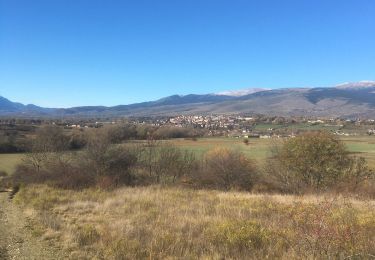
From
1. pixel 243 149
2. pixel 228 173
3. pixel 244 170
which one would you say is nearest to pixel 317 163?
pixel 244 170

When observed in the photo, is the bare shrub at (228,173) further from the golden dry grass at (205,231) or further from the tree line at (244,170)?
the golden dry grass at (205,231)

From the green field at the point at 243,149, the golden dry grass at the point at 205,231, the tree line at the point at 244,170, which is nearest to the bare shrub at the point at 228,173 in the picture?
the tree line at the point at 244,170

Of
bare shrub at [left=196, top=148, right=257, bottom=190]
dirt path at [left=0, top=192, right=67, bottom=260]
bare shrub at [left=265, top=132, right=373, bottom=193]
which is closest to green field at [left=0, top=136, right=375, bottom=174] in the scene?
bare shrub at [left=196, top=148, right=257, bottom=190]

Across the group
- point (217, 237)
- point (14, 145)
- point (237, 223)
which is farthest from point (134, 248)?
point (14, 145)

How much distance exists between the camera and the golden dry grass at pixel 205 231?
26.6ft

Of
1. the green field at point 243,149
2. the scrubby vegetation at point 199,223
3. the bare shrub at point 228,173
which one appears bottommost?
the green field at point 243,149

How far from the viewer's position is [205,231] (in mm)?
11023

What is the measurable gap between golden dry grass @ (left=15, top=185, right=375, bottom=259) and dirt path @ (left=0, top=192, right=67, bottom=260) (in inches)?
15.6

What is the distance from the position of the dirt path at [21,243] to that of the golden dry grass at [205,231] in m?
0.40

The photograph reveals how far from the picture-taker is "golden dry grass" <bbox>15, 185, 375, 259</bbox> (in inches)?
319

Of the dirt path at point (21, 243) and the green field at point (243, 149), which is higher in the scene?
the dirt path at point (21, 243)

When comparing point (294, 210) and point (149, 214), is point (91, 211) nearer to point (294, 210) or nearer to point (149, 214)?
point (149, 214)

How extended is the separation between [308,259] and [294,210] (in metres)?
6.26

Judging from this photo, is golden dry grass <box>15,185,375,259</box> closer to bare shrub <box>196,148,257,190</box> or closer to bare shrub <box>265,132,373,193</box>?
bare shrub <box>265,132,373,193</box>
